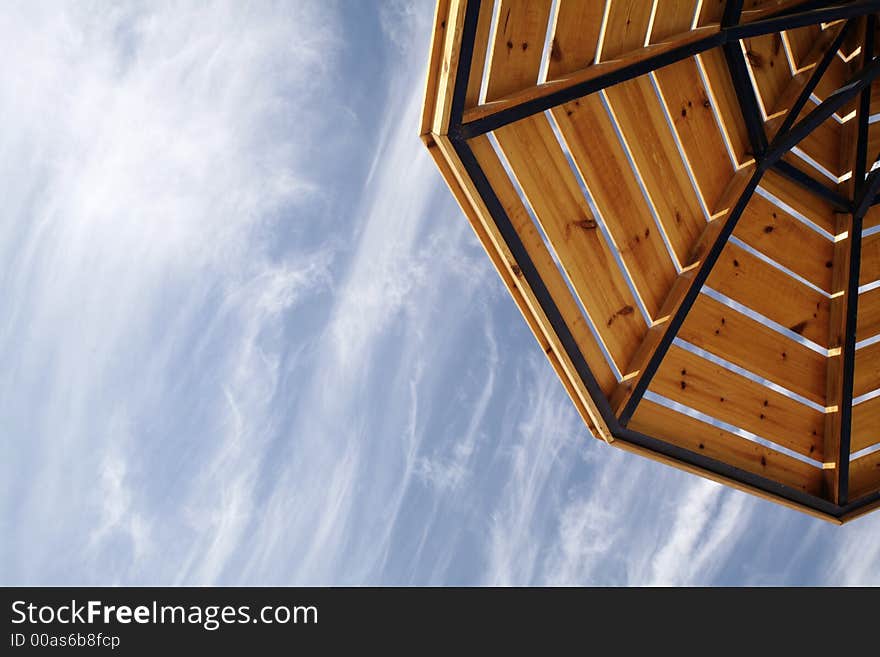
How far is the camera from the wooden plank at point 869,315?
4.31 m

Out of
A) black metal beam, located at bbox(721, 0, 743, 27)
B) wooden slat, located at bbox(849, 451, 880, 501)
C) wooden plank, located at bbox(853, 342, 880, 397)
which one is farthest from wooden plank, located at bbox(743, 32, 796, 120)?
wooden slat, located at bbox(849, 451, 880, 501)

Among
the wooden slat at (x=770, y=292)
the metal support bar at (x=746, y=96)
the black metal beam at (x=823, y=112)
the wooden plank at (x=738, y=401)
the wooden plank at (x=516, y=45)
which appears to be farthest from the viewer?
the wooden slat at (x=770, y=292)

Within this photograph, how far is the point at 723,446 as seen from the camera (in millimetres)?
3930

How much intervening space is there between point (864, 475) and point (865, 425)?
1.03ft

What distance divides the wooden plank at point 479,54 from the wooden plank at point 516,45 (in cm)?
5

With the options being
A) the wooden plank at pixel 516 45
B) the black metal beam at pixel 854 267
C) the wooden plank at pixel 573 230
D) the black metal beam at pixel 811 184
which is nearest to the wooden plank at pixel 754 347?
the black metal beam at pixel 854 267

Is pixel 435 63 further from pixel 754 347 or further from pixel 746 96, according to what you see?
pixel 754 347

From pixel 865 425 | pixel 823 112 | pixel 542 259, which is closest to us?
pixel 542 259

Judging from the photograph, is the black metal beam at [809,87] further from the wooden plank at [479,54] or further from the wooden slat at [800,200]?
the wooden plank at [479,54]

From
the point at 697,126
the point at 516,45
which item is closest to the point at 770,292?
the point at 697,126

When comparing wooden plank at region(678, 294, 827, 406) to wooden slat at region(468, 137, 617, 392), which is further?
wooden plank at region(678, 294, 827, 406)

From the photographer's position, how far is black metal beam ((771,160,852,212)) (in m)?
4.00

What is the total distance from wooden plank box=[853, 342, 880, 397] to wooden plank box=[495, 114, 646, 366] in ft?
5.38

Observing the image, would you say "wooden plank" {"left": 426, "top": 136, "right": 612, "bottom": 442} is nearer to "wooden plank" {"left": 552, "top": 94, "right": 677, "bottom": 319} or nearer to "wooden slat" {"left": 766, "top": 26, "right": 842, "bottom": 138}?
"wooden plank" {"left": 552, "top": 94, "right": 677, "bottom": 319}
